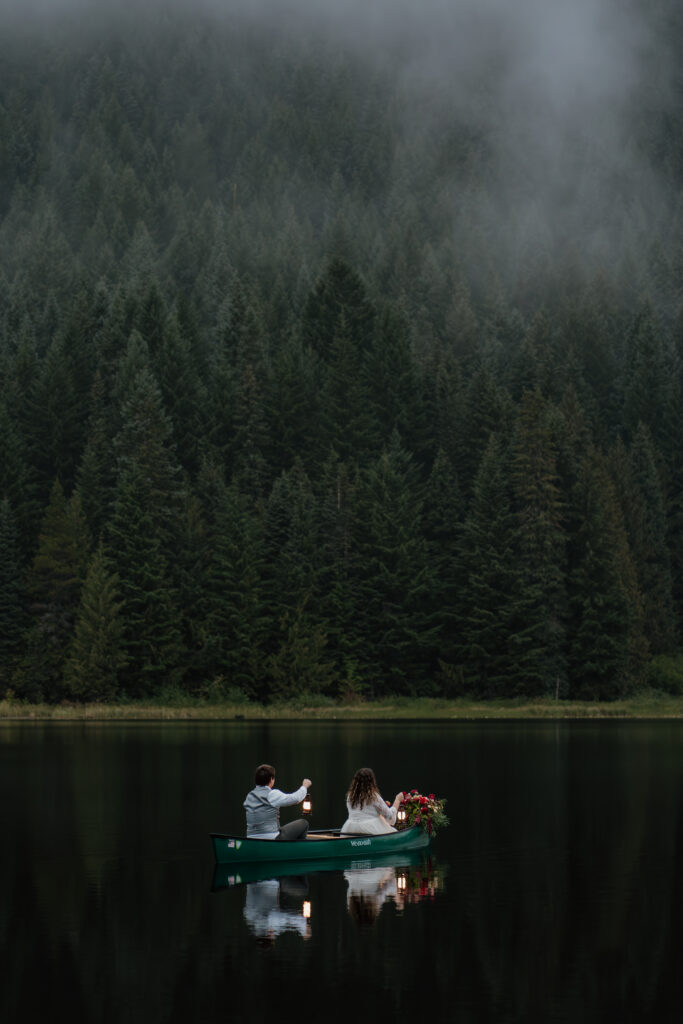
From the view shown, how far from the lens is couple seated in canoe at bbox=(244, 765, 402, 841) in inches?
1224

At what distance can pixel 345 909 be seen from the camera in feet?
86.8

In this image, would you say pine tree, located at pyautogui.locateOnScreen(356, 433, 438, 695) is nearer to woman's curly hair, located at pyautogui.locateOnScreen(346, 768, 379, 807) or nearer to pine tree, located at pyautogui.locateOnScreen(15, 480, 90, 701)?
pine tree, located at pyautogui.locateOnScreen(15, 480, 90, 701)

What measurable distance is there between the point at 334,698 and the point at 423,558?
42.9 feet

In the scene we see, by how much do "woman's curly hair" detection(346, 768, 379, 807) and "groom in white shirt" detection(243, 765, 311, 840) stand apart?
139 cm

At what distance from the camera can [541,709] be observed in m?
107

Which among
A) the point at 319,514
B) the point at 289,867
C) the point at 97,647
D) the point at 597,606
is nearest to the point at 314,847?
the point at 289,867

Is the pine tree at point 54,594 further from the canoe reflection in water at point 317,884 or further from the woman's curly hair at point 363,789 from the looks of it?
the canoe reflection in water at point 317,884

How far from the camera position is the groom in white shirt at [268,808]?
31.0m

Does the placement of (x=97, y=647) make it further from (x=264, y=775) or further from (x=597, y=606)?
(x=264, y=775)

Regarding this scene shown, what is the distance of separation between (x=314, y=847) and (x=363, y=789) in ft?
5.74

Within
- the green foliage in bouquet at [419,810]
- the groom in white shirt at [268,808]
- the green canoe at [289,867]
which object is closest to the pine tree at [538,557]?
the green foliage in bouquet at [419,810]

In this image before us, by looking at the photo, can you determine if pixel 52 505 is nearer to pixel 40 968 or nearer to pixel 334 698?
pixel 334 698

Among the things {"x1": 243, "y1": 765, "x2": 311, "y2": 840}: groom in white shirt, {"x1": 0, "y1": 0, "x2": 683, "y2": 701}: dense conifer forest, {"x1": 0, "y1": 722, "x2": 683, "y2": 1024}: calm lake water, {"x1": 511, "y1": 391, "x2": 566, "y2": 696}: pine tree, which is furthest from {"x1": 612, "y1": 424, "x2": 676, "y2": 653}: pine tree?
{"x1": 243, "y1": 765, "x2": 311, "y2": 840}: groom in white shirt

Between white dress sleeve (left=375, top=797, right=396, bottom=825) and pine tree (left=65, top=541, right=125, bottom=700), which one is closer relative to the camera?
white dress sleeve (left=375, top=797, right=396, bottom=825)
